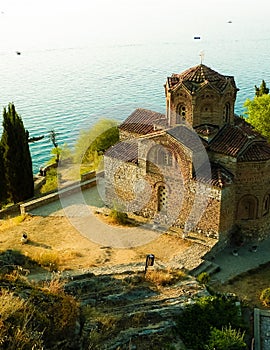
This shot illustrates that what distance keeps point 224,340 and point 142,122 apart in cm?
1316

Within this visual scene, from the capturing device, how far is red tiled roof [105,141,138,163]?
20422 millimetres

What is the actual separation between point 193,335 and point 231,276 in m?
6.65

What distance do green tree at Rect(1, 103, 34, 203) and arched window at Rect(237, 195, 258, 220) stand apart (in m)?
14.0

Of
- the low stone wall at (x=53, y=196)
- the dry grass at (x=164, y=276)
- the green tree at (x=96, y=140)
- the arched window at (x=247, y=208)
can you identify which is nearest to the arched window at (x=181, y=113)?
the arched window at (x=247, y=208)

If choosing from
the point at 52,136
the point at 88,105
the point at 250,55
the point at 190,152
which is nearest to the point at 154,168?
the point at 190,152

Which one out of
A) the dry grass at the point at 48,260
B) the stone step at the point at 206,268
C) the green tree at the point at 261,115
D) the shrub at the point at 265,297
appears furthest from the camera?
the green tree at the point at 261,115

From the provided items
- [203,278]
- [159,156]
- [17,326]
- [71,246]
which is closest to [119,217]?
[71,246]

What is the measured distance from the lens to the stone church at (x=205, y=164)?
17844 millimetres

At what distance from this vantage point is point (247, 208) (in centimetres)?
1880

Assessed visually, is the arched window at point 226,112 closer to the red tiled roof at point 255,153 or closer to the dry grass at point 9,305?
the red tiled roof at point 255,153

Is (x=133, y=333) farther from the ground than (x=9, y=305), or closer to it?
closer to it

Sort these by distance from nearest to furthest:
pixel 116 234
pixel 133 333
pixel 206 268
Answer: pixel 133 333
pixel 206 268
pixel 116 234

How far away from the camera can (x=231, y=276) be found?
16.6 m

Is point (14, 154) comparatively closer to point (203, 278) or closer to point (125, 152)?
point (125, 152)
